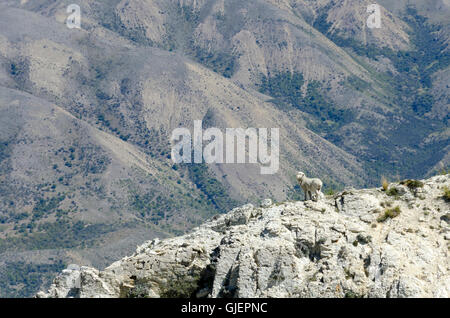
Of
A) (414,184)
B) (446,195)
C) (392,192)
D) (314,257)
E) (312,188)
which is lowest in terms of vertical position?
(314,257)

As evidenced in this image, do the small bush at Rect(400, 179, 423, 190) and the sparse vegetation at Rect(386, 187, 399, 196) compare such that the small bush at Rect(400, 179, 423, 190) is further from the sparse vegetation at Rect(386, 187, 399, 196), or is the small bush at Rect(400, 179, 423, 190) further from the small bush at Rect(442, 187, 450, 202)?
the small bush at Rect(442, 187, 450, 202)

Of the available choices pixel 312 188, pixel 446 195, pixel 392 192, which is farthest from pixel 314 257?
pixel 446 195

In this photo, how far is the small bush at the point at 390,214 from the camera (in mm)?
46656

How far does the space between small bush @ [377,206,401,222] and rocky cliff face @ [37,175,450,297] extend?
0.05 m

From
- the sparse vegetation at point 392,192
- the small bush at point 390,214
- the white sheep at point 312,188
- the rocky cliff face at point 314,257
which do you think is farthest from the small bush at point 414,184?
the white sheep at point 312,188

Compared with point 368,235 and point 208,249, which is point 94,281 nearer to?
point 208,249

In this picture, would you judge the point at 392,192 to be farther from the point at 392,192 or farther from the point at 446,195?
the point at 446,195

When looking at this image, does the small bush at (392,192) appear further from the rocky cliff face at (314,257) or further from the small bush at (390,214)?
the small bush at (390,214)

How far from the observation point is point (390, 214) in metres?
46.7

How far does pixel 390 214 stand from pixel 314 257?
481 cm

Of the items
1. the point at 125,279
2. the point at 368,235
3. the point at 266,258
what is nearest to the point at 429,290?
the point at 368,235
